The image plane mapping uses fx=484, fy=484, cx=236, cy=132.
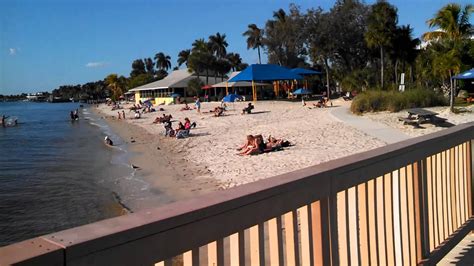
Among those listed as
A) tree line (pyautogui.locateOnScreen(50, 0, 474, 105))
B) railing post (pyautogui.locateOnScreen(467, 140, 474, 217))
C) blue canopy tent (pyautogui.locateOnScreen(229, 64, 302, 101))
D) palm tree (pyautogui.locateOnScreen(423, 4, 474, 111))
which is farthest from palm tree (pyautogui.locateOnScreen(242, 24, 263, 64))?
railing post (pyautogui.locateOnScreen(467, 140, 474, 217))

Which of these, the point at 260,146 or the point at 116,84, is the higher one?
the point at 116,84

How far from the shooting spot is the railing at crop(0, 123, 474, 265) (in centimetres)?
142

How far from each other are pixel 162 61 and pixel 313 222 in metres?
135

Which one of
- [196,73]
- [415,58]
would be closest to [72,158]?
[415,58]

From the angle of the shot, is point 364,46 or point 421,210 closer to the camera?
point 421,210

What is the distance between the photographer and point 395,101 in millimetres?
23219

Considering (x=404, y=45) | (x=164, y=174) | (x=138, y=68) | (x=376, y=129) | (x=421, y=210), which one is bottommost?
(x=164, y=174)

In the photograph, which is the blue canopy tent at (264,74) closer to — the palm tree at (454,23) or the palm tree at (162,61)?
the palm tree at (454,23)

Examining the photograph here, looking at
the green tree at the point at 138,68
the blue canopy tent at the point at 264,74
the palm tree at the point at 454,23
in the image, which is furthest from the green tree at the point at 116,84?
the palm tree at the point at 454,23

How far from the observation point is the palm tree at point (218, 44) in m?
90.4

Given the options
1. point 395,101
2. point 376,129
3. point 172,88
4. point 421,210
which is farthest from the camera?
point 172,88

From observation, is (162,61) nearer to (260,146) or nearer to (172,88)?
(172,88)

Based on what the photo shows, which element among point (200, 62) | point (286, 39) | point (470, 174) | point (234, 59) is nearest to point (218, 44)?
point (234, 59)

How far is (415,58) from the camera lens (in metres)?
41.1
